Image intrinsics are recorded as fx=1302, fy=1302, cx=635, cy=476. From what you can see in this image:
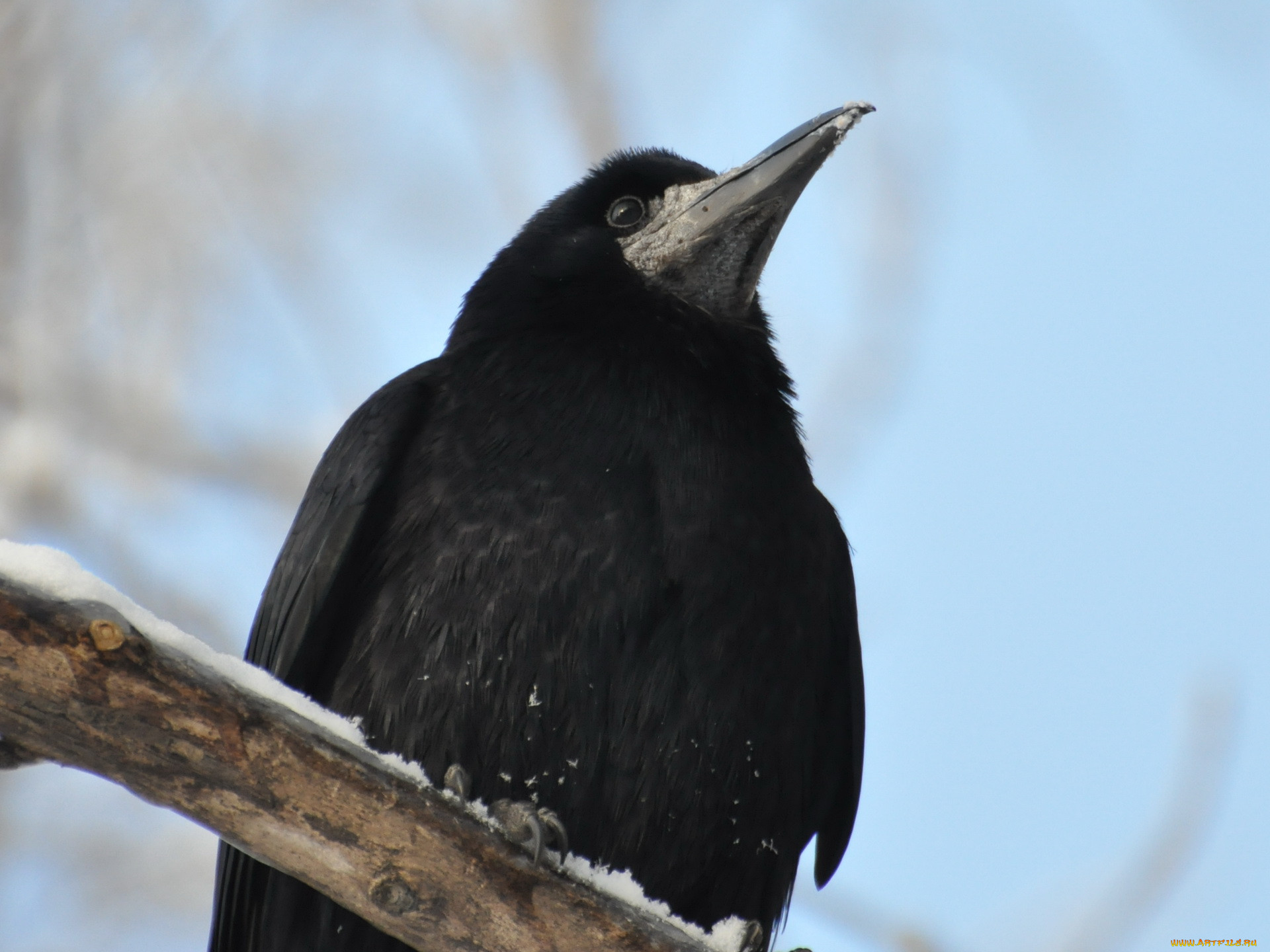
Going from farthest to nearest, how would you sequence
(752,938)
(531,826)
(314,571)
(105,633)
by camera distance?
(314,571) < (752,938) < (531,826) < (105,633)

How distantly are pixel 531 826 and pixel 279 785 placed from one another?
564mm

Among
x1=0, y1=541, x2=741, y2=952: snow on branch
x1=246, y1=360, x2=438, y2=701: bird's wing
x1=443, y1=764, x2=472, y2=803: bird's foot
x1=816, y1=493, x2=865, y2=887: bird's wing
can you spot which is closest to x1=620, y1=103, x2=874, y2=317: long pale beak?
x1=816, y1=493, x2=865, y2=887: bird's wing

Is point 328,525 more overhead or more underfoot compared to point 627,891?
more overhead

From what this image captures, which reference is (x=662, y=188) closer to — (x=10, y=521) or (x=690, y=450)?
(x=690, y=450)

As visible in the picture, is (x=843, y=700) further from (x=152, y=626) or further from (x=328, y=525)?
(x=152, y=626)

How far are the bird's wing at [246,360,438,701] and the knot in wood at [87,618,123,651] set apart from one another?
1058 millimetres

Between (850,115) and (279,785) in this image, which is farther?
(850,115)

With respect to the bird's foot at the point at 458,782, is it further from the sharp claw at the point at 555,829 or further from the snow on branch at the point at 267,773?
the snow on branch at the point at 267,773

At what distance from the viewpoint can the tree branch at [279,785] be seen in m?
2.42

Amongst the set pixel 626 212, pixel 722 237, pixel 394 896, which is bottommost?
pixel 394 896

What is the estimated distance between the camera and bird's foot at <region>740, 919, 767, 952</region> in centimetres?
327

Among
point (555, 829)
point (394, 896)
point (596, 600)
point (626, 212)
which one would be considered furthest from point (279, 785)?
point (626, 212)

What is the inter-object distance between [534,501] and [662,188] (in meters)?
1.57

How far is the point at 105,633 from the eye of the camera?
240cm
